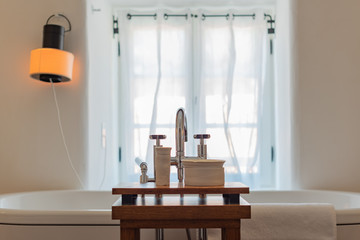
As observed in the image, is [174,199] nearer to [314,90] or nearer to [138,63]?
[314,90]

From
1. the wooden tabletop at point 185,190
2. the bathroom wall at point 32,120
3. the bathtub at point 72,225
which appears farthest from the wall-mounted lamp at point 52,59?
the wooden tabletop at point 185,190

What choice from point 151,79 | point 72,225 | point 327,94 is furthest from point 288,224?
point 151,79

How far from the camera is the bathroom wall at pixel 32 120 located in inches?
85.4

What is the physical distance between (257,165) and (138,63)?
1.27 metres

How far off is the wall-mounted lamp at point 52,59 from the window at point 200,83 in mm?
578

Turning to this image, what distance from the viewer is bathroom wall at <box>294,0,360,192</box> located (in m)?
2.17

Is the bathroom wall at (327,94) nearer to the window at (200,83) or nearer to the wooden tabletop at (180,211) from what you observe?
the window at (200,83)

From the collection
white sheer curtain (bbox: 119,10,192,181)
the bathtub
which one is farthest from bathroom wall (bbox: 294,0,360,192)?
white sheer curtain (bbox: 119,10,192,181)

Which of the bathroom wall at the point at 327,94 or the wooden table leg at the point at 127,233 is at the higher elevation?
the bathroom wall at the point at 327,94

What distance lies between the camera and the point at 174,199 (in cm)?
110

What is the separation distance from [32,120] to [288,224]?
1757 mm

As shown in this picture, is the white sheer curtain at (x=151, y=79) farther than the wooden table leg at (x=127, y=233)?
Yes

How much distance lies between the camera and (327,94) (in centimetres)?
220

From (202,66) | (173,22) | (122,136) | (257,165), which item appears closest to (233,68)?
(202,66)
